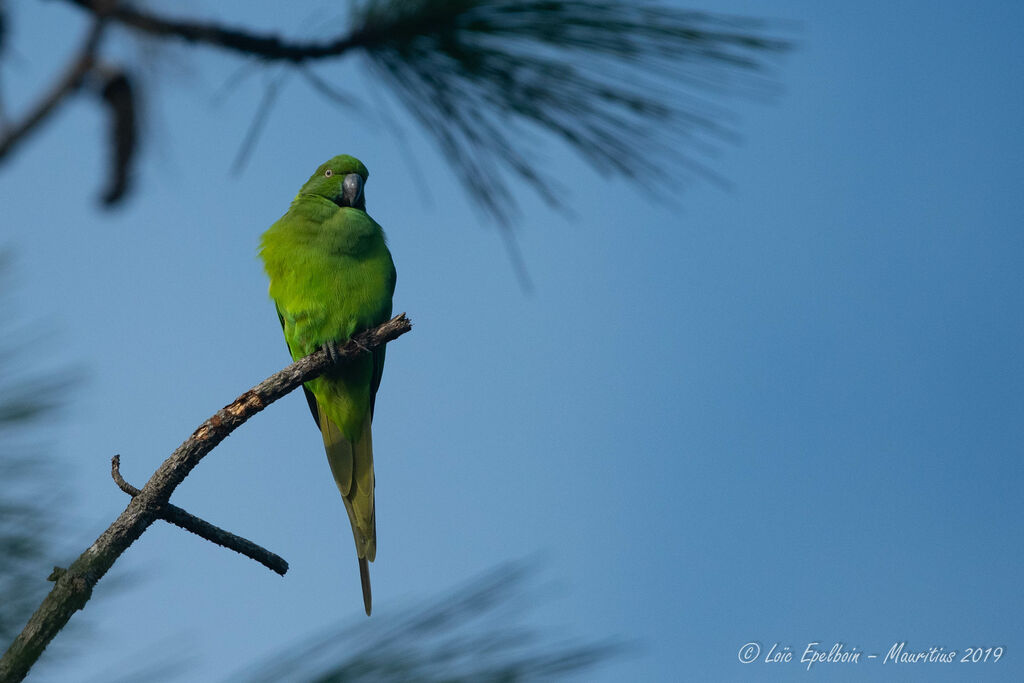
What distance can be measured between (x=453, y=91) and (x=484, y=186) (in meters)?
0.17

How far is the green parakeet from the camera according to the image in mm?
3396

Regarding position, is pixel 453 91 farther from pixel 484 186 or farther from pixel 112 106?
pixel 112 106

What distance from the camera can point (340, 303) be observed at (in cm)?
338

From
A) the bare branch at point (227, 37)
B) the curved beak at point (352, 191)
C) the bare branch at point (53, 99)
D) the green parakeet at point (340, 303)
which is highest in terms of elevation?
the curved beak at point (352, 191)

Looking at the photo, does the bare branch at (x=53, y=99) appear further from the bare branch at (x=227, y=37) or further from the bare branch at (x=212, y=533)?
the bare branch at (x=212, y=533)

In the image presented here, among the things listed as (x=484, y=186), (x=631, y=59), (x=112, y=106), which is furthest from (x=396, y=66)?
(x=112, y=106)

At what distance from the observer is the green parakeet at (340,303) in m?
3.40

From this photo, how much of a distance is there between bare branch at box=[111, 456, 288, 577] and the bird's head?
6.65 feet

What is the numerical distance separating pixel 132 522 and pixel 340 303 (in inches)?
64.3

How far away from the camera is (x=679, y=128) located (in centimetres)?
139

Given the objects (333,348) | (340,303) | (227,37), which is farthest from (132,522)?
(340,303)

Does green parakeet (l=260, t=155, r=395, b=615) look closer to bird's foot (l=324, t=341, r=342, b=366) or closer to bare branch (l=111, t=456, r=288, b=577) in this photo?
bird's foot (l=324, t=341, r=342, b=366)

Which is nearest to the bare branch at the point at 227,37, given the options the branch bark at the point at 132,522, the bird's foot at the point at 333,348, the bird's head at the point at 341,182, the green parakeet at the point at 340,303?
the branch bark at the point at 132,522

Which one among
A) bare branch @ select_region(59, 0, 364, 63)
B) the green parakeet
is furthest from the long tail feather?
bare branch @ select_region(59, 0, 364, 63)
